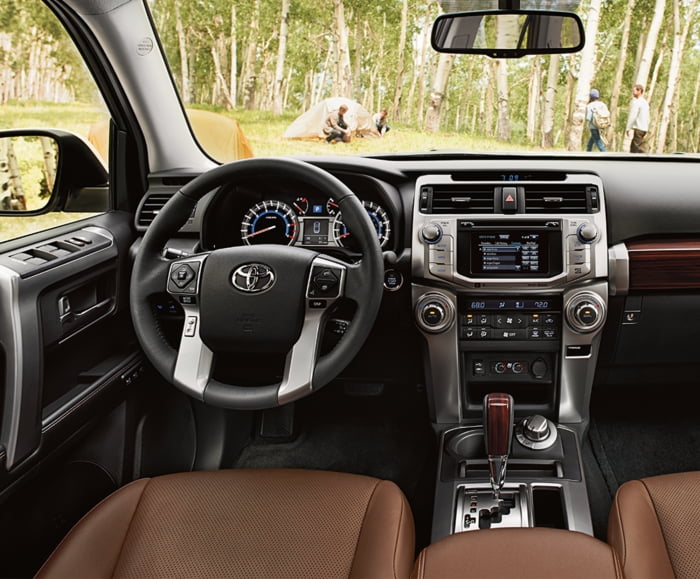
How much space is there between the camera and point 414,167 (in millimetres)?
2490

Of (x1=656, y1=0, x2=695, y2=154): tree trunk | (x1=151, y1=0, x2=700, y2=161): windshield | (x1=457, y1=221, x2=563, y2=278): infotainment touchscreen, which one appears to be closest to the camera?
(x1=457, y1=221, x2=563, y2=278): infotainment touchscreen

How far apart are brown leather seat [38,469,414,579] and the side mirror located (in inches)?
45.6

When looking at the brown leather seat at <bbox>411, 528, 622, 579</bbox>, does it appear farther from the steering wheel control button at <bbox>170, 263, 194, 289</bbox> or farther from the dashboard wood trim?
the dashboard wood trim

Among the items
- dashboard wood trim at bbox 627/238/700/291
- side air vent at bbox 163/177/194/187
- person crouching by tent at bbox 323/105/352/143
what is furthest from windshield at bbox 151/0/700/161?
dashboard wood trim at bbox 627/238/700/291

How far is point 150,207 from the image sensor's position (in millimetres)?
2551

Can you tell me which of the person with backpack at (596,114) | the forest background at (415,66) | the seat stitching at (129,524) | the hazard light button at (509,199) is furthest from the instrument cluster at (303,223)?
the person with backpack at (596,114)

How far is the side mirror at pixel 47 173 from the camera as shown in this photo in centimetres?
224

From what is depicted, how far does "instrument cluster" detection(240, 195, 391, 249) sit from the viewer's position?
237 cm

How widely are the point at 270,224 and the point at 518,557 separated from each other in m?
1.55

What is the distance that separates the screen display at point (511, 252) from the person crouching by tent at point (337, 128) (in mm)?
1358

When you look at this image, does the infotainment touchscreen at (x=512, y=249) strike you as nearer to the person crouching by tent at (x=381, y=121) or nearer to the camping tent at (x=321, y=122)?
the camping tent at (x=321, y=122)

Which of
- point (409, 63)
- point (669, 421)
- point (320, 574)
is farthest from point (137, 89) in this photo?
point (409, 63)

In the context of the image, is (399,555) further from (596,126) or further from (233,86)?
(233,86)

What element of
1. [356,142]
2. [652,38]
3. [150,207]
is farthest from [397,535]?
[652,38]
